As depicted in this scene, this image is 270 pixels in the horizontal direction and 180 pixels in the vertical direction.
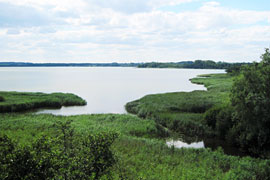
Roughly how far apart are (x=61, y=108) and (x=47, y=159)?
43609 mm

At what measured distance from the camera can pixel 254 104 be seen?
19.7 metres

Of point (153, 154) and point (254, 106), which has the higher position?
point (254, 106)

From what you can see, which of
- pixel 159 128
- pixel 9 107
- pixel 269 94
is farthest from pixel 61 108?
pixel 269 94

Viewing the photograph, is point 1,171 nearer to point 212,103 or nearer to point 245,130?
point 245,130

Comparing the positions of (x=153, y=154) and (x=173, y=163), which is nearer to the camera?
(x=173, y=163)

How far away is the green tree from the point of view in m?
20.0

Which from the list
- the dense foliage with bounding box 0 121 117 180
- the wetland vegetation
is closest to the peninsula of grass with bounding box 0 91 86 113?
the wetland vegetation

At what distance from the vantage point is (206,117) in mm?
29031

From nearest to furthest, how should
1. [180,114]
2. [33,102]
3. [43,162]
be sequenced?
1. [43,162]
2. [180,114]
3. [33,102]

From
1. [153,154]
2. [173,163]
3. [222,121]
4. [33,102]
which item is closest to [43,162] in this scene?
[173,163]

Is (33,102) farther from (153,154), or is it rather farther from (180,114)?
(153,154)

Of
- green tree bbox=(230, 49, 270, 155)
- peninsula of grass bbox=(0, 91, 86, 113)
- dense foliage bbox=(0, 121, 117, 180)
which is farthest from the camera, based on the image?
peninsula of grass bbox=(0, 91, 86, 113)

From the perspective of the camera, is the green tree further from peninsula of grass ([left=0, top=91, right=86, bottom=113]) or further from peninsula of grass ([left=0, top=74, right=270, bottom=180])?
peninsula of grass ([left=0, top=91, right=86, bottom=113])

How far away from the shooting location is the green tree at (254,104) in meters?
20.0
